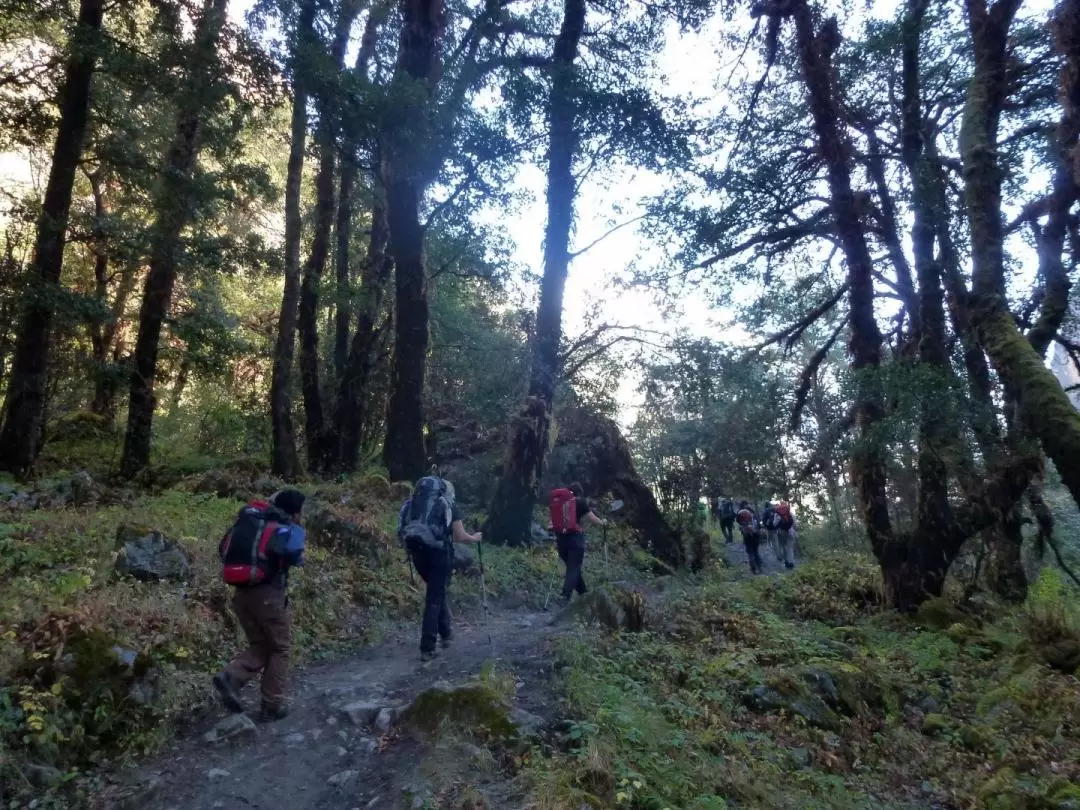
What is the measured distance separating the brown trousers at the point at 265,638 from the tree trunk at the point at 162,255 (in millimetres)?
9574

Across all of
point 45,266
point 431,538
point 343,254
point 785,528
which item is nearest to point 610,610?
point 431,538

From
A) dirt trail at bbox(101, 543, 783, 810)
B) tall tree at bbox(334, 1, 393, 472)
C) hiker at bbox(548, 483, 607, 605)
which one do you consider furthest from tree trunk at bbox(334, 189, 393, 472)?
dirt trail at bbox(101, 543, 783, 810)

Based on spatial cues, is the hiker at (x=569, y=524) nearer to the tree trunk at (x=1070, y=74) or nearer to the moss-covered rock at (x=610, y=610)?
the moss-covered rock at (x=610, y=610)

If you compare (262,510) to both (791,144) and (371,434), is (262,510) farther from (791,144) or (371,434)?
(371,434)

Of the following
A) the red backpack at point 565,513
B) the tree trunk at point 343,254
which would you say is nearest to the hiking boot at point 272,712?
the red backpack at point 565,513

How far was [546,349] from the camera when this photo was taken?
13.0m

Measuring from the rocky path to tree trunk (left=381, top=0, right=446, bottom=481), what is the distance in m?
7.90

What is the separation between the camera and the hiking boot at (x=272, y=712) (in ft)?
17.7

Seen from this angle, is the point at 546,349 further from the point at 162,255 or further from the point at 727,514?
the point at 727,514

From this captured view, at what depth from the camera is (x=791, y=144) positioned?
12.3 meters

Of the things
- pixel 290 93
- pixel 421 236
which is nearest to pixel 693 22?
pixel 421 236

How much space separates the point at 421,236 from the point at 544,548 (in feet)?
22.1

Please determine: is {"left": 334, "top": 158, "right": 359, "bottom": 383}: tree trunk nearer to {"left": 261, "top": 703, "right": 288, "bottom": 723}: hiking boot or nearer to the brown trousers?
the brown trousers

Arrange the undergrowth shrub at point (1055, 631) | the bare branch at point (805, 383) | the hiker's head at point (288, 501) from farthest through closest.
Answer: the bare branch at point (805, 383)
the undergrowth shrub at point (1055, 631)
the hiker's head at point (288, 501)
